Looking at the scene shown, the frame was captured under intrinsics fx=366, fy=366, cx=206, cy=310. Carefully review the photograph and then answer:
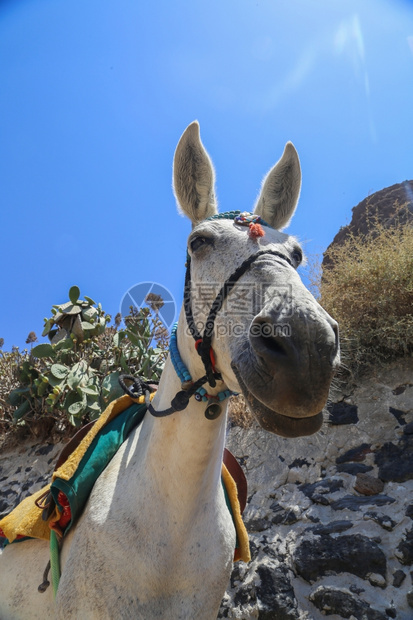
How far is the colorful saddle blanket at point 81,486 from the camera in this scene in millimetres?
1821

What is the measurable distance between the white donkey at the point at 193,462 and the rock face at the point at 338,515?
1.36 meters

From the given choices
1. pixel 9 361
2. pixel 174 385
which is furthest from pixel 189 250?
pixel 9 361

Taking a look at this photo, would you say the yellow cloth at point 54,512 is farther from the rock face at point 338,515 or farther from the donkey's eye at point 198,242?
the rock face at point 338,515

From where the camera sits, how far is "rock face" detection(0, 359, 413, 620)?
2.58m

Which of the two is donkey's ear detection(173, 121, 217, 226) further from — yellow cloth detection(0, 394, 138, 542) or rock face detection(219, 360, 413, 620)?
rock face detection(219, 360, 413, 620)

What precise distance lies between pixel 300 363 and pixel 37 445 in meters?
5.24

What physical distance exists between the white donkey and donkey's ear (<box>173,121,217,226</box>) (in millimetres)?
330

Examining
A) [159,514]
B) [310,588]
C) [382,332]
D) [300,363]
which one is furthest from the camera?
[382,332]

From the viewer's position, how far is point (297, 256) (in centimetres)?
183

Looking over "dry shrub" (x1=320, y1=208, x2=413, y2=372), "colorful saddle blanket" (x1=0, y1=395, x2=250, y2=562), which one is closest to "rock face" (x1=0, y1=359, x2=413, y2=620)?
"dry shrub" (x1=320, y1=208, x2=413, y2=372)

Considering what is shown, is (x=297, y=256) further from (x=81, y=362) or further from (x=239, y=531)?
(x=81, y=362)

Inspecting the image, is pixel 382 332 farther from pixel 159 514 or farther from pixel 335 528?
pixel 159 514

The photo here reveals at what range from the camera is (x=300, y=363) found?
110 cm

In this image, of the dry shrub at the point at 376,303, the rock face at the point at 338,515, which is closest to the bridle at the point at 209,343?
the rock face at the point at 338,515
